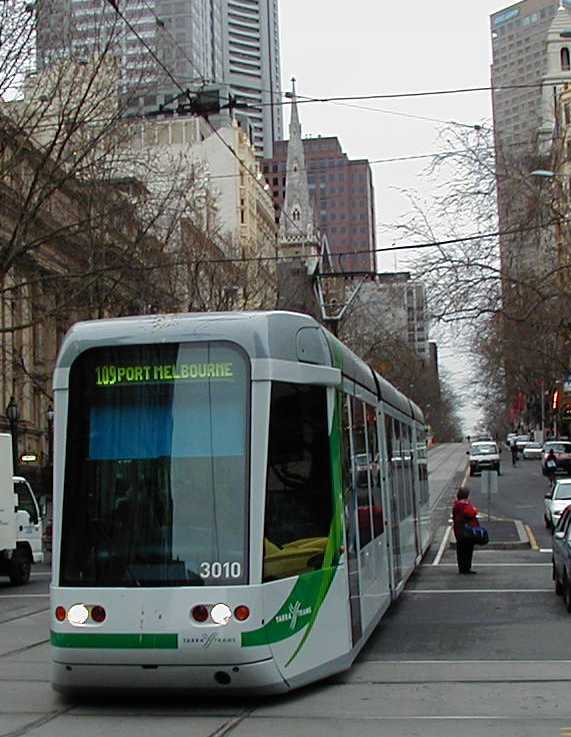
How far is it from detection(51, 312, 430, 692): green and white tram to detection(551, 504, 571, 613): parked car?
612 cm

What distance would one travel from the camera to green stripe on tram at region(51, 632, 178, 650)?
915cm

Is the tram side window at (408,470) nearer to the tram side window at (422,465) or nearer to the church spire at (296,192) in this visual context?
the tram side window at (422,465)

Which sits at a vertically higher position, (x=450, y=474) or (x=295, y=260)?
(x=295, y=260)

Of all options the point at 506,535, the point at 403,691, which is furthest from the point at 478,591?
the point at 506,535

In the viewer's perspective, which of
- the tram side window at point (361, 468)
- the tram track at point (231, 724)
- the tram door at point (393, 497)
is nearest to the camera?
the tram track at point (231, 724)

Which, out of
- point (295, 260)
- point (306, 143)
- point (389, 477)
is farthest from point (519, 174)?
point (306, 143)

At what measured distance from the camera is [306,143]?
18800 centimetres

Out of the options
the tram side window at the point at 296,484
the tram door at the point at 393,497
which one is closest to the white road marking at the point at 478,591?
the tram door at the point at 393,497

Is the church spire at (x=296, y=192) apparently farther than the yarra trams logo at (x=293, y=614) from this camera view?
Yes

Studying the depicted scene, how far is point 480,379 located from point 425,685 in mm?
63532

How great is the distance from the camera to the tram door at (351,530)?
35.5 feet

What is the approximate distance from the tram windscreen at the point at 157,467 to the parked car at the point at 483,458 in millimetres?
52280

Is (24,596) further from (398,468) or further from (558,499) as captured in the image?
(558,499)

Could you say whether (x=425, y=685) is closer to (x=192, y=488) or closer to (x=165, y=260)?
(x=192, y=488)
